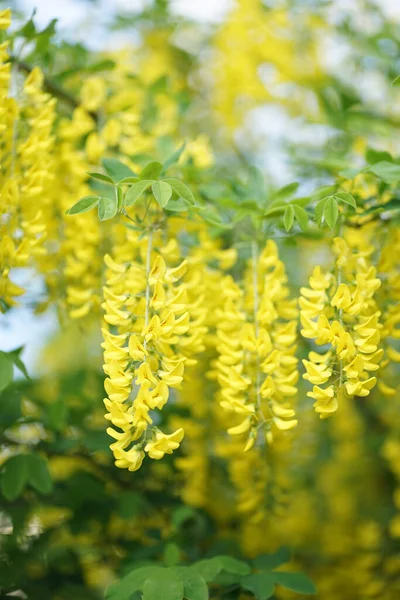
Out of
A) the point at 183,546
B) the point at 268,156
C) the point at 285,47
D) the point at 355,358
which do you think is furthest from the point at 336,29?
the point at 183,546

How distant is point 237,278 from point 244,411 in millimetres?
759

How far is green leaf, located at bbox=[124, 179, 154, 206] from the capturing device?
1205 mm

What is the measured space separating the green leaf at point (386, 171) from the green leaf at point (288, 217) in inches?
7.5

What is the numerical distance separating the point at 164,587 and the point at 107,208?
2.48ft

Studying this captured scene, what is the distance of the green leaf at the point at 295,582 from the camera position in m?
1.40

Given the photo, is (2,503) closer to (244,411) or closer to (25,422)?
(25,422)

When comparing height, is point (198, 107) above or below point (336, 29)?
below

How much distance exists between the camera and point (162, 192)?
122cm

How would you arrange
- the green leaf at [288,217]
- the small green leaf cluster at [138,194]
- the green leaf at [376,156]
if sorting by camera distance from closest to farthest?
the small green leaf cluster at [138,194]
the green leaf at [288,217]
the green leaf at [376,156]

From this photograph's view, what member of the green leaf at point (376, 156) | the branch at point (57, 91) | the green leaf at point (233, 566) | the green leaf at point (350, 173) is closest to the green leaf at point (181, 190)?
the green leaf at point (350, 173)

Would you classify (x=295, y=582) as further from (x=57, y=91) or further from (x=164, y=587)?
(x=57, y=91)

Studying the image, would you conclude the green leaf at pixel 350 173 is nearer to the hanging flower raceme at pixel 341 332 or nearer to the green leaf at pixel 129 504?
the hanging flower raceme at pixel 341 332

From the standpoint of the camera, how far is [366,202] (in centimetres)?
148

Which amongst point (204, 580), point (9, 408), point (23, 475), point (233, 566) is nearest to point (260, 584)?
point (233, 566)
